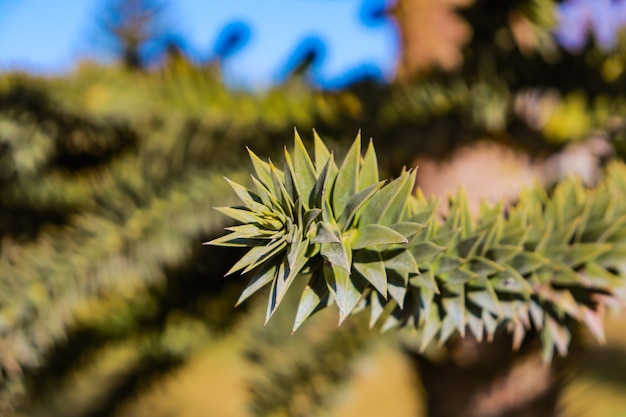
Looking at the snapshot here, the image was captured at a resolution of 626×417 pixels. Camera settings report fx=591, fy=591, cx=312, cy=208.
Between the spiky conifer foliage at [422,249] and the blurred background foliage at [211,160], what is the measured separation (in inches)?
8.0

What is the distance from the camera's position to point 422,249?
0.41 meters

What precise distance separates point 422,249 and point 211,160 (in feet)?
1.97

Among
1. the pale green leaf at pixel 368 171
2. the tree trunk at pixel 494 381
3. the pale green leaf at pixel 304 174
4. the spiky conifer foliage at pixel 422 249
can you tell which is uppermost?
the pale green leaf at pixel 304 174

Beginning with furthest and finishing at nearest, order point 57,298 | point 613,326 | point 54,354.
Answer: point 613,326 → point 54,354 → point 57,298

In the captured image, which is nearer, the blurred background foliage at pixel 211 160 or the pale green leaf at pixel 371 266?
the pale green leaf at pixel 371 266

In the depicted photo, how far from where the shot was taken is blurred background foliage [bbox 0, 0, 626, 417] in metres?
0.80

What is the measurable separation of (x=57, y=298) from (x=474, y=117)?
60cm

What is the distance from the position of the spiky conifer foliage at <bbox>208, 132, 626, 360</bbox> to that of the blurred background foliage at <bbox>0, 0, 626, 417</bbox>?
0.67 ft

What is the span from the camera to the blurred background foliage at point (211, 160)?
797 mm

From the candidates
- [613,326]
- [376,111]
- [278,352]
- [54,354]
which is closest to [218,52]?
[376,111]

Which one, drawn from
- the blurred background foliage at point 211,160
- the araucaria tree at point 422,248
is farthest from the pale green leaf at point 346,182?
the blurred background foliage at point 211,160

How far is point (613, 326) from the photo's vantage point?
371 centimetres

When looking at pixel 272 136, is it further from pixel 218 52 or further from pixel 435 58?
pixel 435 58

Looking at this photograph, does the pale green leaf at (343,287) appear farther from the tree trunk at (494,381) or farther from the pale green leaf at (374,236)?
the tree trunk at (494,381)
